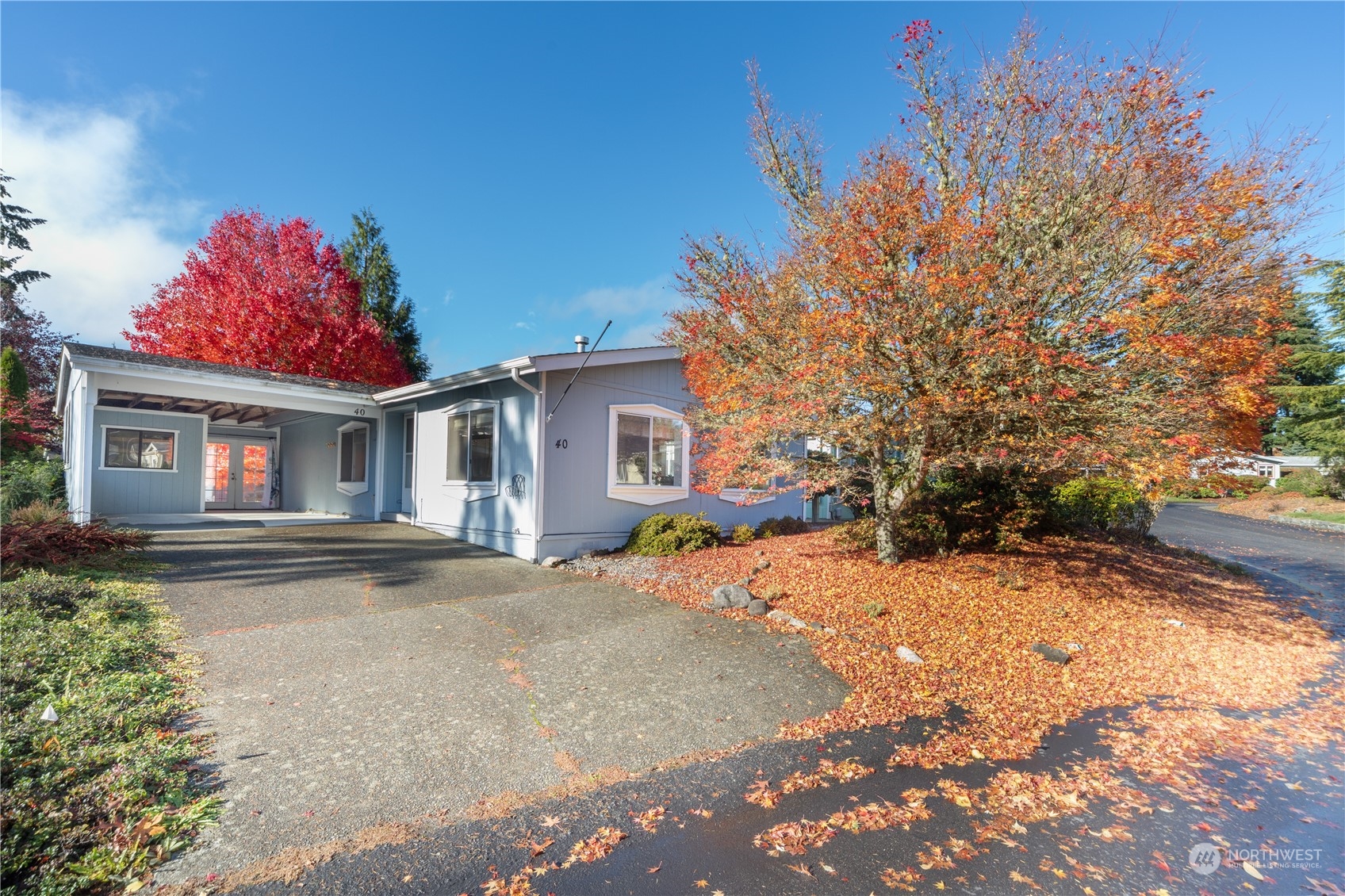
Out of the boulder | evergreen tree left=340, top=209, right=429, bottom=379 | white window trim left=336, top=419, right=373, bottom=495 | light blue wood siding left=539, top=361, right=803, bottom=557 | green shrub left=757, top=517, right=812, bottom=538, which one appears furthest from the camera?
evergreen tree left=340, top=209, right=429, bottom=379

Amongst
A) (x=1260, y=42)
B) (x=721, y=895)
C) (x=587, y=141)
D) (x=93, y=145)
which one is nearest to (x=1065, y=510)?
(x=1260, y=42)

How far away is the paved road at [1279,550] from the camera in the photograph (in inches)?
375

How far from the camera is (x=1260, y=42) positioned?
6426mm

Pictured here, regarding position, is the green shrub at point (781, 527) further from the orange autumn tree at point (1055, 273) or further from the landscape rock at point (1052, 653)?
the landscape rock at point (1052, 653)

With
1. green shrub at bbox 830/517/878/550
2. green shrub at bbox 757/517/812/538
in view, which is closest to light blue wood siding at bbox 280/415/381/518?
green shrub at bbox 757/517/812/538

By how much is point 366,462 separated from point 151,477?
4.67 m

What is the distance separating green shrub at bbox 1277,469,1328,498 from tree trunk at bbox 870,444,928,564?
89.5 ft

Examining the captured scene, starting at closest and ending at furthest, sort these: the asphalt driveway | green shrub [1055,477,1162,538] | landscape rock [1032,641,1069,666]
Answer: the asphalt driveway
landscape rock [1032,641,1069,666]
green shrub [1055,477,1162,538]

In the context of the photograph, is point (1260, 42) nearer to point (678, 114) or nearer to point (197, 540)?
point (678, 114)

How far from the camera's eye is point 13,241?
66.1 feet

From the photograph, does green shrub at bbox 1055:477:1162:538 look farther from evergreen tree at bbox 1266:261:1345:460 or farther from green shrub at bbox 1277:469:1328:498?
green shrub at bbox 1277:469:1328:498

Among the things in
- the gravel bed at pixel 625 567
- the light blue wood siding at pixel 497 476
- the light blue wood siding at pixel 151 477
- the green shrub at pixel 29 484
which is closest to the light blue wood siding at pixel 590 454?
the light blue wood siding at pixel 497 476

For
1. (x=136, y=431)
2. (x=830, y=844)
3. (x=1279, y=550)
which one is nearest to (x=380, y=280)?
(x=136, y=431)

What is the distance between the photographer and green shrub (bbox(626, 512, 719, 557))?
385 inches
